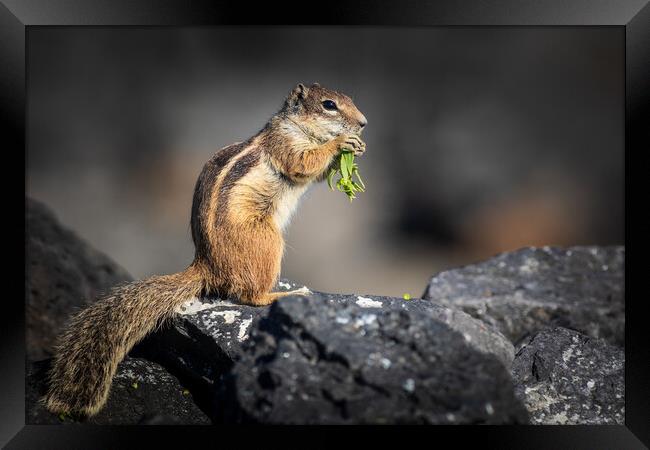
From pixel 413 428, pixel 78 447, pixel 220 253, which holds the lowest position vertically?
pixel 78 447

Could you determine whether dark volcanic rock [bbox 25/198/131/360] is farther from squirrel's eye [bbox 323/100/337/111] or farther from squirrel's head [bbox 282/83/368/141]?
squirrel's eye [bbox 323/100/337/111]

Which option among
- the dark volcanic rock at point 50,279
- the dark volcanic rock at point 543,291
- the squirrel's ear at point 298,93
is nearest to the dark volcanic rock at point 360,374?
the squirrel's ear at point 298,93

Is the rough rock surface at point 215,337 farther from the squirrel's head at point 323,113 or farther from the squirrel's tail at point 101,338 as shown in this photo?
the squirrel's head at point 323,113
